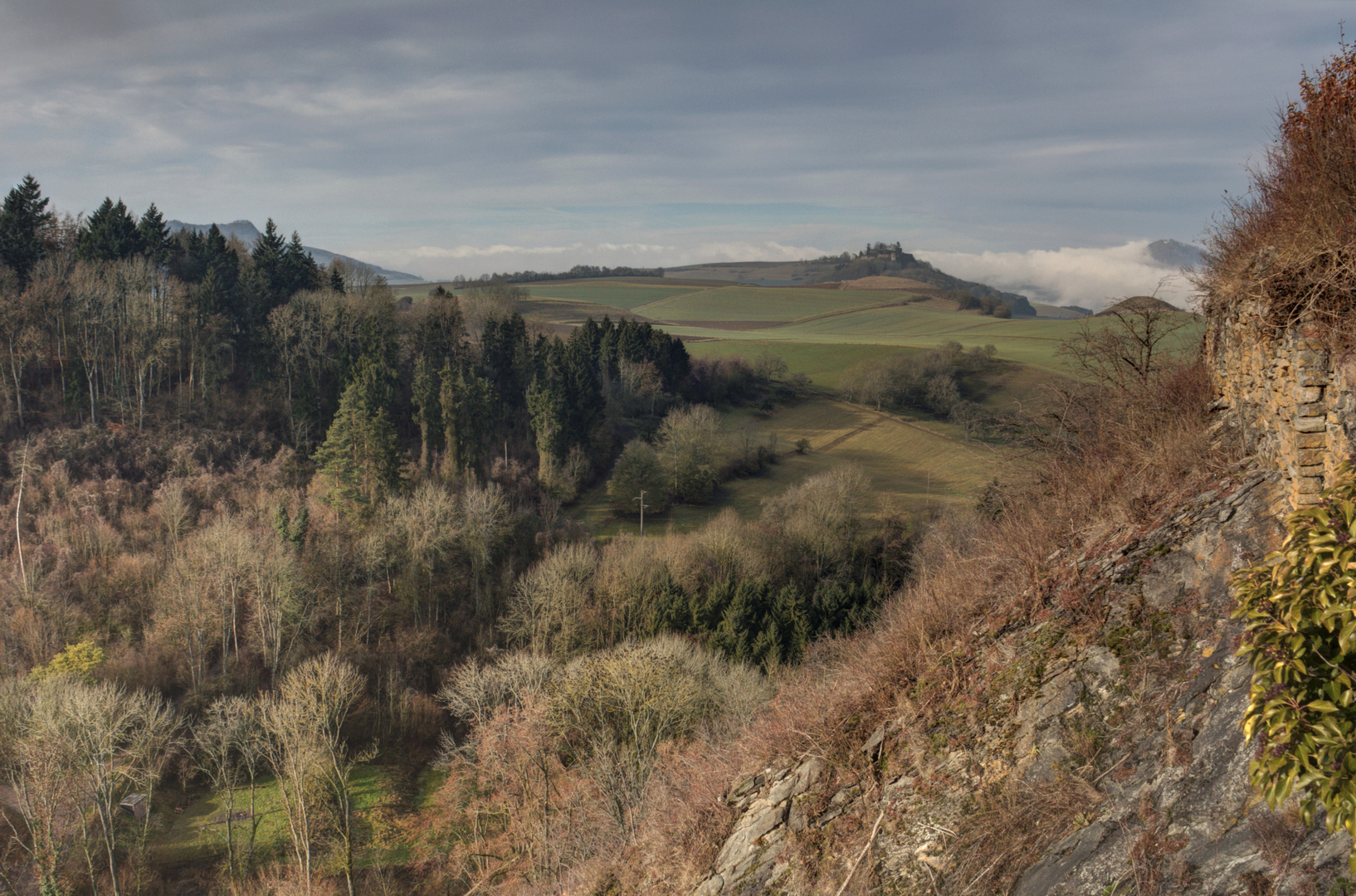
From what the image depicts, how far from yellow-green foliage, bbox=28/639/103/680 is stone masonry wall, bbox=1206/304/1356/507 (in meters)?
47.9

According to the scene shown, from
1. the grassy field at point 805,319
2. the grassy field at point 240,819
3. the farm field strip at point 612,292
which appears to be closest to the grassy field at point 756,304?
the grassy field at point 805,319

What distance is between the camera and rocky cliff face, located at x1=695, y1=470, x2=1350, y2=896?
22.5 ft

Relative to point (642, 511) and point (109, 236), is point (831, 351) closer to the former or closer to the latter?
point (642, 511)

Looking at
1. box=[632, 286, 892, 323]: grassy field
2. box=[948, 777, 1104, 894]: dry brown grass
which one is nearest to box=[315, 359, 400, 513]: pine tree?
box=[948, 777, 1104, 894]: dry brown grass

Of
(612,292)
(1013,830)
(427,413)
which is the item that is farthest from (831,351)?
(1013,830)

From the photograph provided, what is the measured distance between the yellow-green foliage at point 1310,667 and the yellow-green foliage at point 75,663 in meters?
47.9

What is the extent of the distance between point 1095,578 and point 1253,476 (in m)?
2.21

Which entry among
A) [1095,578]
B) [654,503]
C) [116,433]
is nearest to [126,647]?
[116,433]

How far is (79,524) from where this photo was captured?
5000 cm

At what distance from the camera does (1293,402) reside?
8750 mm

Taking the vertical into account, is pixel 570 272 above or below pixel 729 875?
above

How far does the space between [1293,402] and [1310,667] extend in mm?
4646

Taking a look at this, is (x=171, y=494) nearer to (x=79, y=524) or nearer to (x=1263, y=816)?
(x=79, y=524)

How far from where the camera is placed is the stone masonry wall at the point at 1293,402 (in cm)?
819
